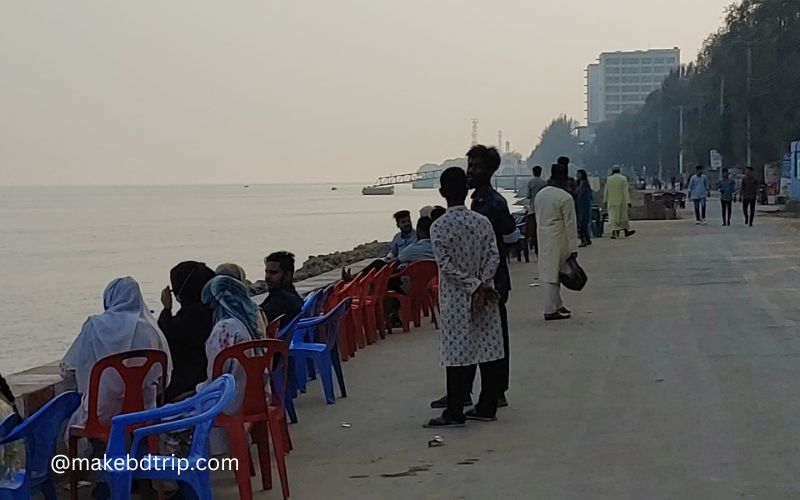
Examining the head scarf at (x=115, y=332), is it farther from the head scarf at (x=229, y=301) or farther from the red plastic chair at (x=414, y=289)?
the red plastic chair at (x=414, y=289)

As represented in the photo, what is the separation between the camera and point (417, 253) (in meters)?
13.7

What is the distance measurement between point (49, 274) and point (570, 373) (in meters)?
36.7

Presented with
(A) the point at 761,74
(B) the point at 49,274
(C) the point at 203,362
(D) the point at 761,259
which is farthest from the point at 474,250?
(A) the point at 761,74

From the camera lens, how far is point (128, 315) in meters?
6.58

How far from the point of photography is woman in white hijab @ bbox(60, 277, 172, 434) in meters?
6.50

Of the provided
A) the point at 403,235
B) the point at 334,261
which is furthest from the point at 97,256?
the point at 403,235

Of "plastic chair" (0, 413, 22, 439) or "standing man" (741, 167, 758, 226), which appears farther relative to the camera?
"standing man" (741, 167, 758, 226)

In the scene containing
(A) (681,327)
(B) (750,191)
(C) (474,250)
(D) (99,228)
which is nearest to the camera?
(C) (474,250)

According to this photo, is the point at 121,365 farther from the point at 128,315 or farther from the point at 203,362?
the point at 203,362

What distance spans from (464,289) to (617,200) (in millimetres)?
20376

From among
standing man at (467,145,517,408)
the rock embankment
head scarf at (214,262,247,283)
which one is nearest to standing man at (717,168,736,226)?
the rock embankment

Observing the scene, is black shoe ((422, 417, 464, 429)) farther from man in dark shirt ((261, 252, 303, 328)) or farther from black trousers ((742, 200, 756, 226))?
black trousers ((742, 200, 756, 226))

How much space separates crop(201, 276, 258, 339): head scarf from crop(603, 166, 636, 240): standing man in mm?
20306

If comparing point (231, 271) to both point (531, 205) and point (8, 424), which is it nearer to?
point (8, 424)
